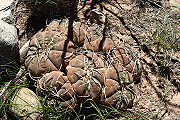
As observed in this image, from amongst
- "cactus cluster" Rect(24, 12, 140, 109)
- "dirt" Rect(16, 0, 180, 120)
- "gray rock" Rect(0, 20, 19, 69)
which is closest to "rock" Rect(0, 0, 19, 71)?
"gray rock" Rect(0, 20, 19, 69)

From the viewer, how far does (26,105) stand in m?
2.52

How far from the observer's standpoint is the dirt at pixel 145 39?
9.61 feet

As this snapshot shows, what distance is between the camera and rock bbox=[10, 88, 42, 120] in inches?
102

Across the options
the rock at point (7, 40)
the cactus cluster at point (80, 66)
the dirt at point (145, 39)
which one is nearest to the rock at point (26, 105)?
the cactus cluster at point (80, 66)

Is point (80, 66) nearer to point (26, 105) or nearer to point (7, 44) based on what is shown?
point (26, 105)

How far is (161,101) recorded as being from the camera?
2.98 meters

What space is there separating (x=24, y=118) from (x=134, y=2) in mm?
2065

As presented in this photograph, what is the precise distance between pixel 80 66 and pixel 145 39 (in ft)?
3.93

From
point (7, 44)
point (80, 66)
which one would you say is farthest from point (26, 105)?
point (7, 44)

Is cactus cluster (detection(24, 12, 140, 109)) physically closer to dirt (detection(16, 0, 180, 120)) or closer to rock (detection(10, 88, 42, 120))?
rock (detection(10, 88, 42, 120))

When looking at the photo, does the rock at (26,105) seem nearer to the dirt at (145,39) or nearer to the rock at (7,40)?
the rock at (7,40)

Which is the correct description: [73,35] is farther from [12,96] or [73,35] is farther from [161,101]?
[161,101]

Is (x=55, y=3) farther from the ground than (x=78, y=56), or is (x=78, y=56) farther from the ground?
(x=55, y=3)

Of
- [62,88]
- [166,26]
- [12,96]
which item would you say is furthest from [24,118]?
[166,26]
